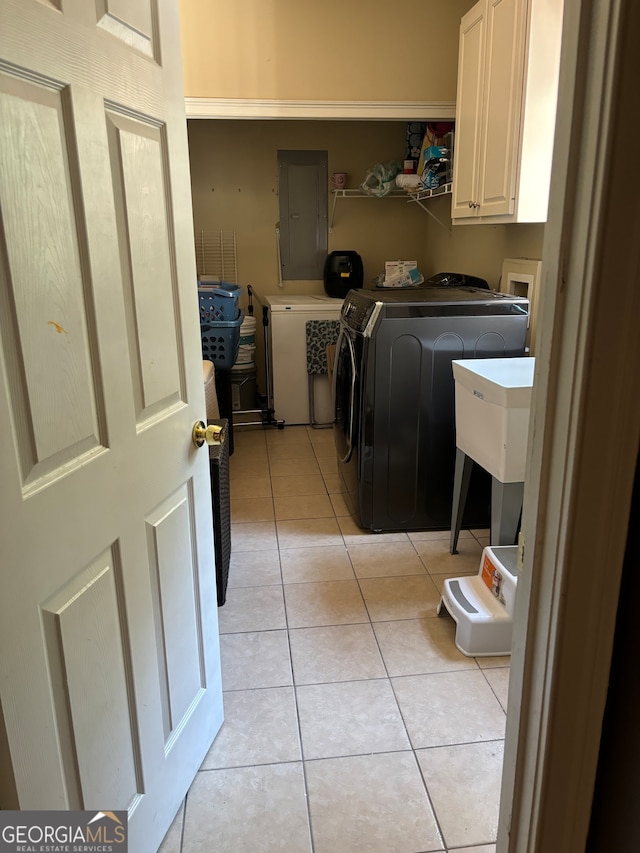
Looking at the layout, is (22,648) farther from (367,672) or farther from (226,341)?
(226,341)

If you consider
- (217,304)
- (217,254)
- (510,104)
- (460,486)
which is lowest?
(460,486)

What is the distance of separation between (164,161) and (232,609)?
163 cm

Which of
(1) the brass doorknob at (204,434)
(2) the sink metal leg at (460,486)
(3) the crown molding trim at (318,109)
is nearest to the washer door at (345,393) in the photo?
(2) the sink metal leg at (460,486)

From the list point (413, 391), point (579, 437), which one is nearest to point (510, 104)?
point (413, 391)

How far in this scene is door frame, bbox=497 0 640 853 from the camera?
66 cm

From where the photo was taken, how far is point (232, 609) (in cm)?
230

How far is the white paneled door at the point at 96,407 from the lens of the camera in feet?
2.78

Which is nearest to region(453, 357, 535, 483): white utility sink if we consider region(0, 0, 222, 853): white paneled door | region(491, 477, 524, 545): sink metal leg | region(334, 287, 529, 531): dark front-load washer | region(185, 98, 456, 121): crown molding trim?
region(491, 477, 524, 545): sink metal leg

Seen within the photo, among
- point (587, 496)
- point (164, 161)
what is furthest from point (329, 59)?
point (587, 496)

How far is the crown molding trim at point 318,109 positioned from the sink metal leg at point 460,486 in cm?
201

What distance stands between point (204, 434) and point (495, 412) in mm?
1107

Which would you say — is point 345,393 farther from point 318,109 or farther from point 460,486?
point 318,109

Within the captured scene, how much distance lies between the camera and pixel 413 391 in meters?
2.70

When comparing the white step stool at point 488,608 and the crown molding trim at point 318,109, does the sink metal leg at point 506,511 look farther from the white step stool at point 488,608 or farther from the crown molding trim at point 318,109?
the crown molding trim at point 318,109
